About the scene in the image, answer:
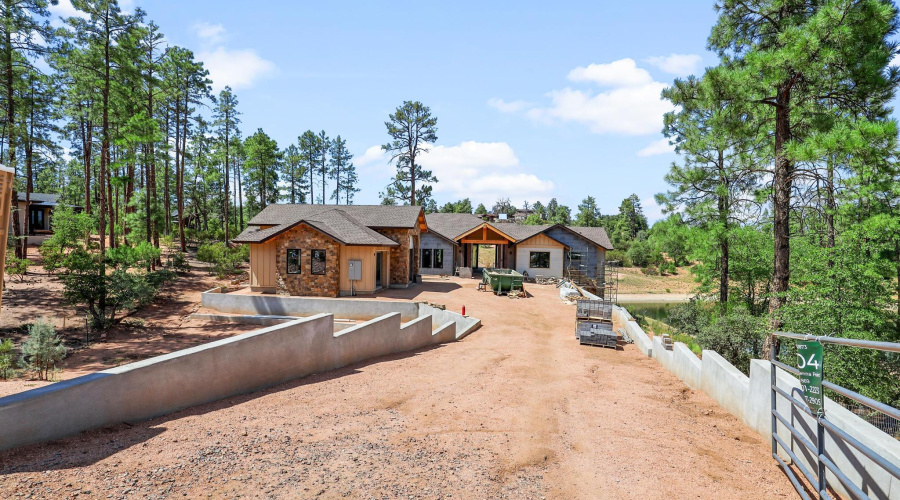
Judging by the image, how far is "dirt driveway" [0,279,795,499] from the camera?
12.6ft

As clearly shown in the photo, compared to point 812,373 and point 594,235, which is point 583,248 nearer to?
point 594,235

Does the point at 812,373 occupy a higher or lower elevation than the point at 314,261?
lower

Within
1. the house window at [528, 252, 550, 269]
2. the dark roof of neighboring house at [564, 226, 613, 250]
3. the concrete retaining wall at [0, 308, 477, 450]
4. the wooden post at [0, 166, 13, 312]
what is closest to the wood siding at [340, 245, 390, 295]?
the concrete retaining wall at [0, 308, 477, 450]

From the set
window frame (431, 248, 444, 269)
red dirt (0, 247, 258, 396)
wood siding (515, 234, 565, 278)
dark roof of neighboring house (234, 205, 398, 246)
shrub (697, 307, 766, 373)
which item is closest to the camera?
red dirt (0, 247, 258, 396)

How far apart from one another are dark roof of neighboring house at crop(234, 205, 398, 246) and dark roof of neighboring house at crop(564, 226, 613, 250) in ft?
51.5

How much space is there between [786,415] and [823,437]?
4.63 ft

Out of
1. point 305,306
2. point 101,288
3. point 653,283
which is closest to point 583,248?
point 653,283

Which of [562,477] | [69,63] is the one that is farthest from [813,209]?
[69,63]

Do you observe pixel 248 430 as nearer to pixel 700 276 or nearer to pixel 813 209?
pixel 813 209

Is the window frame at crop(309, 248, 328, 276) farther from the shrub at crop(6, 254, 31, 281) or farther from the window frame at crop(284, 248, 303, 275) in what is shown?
the shrub at crop(6, 254, 31, 281)

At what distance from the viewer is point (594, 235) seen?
3403 cm

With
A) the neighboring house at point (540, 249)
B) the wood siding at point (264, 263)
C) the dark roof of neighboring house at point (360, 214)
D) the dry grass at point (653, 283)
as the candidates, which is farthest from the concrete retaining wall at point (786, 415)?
the dry grass at point (653, 283)

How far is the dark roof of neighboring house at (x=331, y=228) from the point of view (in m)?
20.1

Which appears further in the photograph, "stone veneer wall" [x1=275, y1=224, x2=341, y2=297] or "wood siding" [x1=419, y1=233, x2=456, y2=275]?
"wood siding" [x1=419, y1=233, x2=456, y2=275]
